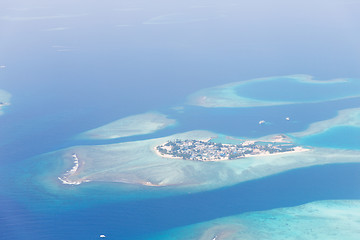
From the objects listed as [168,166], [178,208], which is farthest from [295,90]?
[178,208]

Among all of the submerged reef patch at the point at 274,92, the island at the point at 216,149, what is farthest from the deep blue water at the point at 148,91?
the island at the point at 216,149

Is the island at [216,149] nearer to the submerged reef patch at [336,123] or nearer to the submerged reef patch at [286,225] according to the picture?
the submerged reef patch at [336,123]

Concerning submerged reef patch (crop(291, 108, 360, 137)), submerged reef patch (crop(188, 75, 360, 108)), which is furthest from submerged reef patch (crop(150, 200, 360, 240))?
submerged reef patch (crop(188, 75, 360, 108))

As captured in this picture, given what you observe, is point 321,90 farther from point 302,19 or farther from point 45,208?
point 302,19

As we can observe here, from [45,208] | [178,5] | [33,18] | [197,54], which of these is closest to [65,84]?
[197,54]

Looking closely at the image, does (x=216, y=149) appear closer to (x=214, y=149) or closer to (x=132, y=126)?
(x=214, y=149)

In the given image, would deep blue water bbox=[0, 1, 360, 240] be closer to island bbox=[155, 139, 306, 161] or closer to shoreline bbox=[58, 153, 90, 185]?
shoreline bbox=[58, 153, 90, 185]
